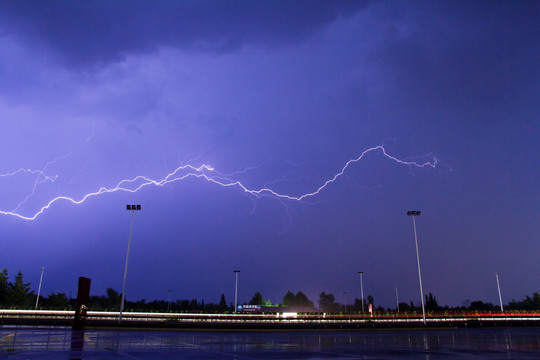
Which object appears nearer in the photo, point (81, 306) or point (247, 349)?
point (247, 349)

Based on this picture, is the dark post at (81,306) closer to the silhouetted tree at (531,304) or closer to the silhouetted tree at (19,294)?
the silhouetted tree at (19,294)

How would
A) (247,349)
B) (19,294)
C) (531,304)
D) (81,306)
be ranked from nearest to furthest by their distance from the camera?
(247,349), (81,306), (19,294), (531,304)

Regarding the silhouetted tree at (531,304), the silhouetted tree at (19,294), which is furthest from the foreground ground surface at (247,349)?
the silhouetted tree at (531,304)

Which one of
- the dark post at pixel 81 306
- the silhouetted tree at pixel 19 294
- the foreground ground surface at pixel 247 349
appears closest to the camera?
the foreground ground surface at pixel 247 349

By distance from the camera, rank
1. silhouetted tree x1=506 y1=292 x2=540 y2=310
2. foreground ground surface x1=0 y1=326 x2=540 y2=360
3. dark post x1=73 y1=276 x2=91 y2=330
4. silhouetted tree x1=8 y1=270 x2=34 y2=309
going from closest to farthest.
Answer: foreground ground surface x1=0 y1=326 x2=540 y2=360 → dark post x1=73 y1=276 x2=91 y2=330 → silhouetted tree x1=8 y1=270 x2=34 y2=309 → silhouetted tree x1=506 y1=292 x2=540 y2=310

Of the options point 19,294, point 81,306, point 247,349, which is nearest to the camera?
point 247,349

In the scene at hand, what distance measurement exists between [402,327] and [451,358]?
2937cm

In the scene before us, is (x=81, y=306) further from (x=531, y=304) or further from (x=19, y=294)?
(x=531, y=304)

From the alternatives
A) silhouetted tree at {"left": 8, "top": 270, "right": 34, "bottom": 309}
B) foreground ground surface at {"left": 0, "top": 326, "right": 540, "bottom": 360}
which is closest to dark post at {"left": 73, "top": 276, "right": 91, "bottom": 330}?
foreground ground surface at {"left": 0, "top": 326, "right": 540, "bottom": 360}

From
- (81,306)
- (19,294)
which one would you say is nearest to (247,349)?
(81,306)

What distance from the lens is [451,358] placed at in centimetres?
1148

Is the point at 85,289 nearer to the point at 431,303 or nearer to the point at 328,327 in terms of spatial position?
the point at 328,327

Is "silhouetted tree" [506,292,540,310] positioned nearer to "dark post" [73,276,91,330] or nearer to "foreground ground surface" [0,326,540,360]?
"foreground ground surface" [0,326,540,360]

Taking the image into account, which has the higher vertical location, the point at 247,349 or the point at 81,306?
the point at 81,306
